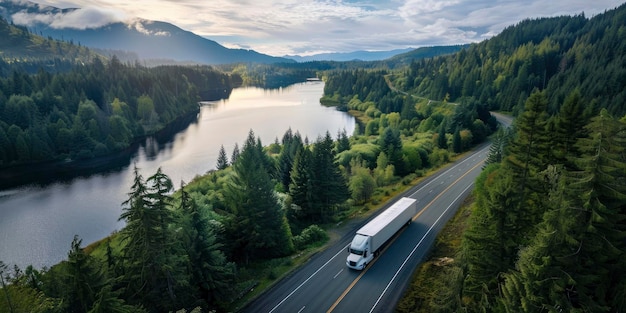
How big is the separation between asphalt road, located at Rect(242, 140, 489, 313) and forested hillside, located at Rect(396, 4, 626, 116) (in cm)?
6819

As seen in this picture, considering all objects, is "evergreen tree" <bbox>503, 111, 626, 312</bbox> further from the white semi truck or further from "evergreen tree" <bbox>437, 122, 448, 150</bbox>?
"evergreen tree" <bbox>437, 122, 448, 150</bbox>

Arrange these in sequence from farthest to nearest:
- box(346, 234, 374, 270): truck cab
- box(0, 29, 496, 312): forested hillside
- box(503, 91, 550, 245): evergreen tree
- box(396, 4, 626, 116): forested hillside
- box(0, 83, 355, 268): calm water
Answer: box(396, 4, 626, 116): forested hillside < box(0, 83, 355, 268): calm water < box(346, 234, 374, 270): truck cab < box(503, 91, 550, 245): evergreen tree < box(0, 29, 496, 312): forested hillside

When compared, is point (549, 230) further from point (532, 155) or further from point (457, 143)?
point (457, 143)

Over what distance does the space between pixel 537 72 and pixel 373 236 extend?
137 meters

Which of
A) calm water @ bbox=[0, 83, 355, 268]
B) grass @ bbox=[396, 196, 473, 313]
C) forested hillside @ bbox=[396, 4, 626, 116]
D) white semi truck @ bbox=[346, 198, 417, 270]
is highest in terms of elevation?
forested hillside @ bbox=[396, 4, 626, 116]

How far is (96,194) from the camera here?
60.2 m

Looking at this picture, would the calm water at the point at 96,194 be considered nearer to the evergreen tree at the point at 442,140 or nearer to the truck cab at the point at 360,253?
the evergreen tree at the point at 442,140

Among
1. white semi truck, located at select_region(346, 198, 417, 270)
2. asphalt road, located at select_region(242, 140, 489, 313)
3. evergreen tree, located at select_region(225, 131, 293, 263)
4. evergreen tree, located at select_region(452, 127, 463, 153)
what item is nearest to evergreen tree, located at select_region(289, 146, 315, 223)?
asphalt road, located at select_region(242, 140, 489, 313)

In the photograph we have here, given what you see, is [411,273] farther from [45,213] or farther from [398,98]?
[398,98]

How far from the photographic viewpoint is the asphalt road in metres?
24.4

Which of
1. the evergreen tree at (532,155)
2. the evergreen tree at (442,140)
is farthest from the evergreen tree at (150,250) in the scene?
the evergreen tree at (442,140)

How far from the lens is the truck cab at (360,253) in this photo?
92.4 feet

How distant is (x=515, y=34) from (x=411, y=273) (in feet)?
688

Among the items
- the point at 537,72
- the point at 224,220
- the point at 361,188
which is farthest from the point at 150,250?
the point at 537,72
